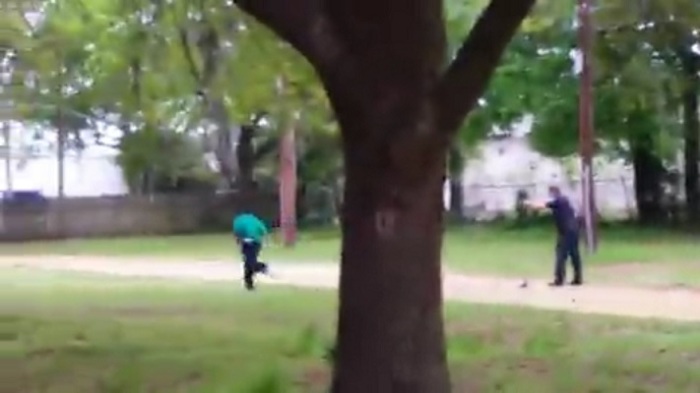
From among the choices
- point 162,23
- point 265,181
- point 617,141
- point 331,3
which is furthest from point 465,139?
point 331,3

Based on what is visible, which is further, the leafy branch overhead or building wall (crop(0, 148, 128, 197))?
building wall (crop(0, 148, 128, 197))

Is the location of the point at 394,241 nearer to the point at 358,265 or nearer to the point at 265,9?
the point at 358,265

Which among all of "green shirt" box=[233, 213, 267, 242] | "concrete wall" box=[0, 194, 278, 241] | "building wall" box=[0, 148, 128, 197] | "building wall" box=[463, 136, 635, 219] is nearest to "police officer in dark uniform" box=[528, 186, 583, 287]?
"green shirt" box=[233, 213, 267, 242]

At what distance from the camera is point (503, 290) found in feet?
77.4

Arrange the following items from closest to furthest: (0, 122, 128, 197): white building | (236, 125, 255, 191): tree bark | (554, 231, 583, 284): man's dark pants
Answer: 1. (554, 231, 583, 284): man's dark pants
2. (236, 125, 255, 191): tree bark
3. (0, 122, 128, 197): white building

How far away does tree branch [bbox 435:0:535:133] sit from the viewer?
838 centimetres

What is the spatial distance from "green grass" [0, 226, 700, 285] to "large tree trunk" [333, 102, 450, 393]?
1602 cm

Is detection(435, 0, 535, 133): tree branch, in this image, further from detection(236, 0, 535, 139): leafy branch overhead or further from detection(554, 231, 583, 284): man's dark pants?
detection(554, 231, 583, 284): man's dark pants

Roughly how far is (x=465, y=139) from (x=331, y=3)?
3772 cm

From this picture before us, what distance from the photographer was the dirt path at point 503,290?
64.4ft

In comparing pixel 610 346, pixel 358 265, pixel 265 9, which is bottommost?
pixel 610 346

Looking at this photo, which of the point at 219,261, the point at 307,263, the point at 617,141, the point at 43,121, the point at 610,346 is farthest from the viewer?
the point at 43,121

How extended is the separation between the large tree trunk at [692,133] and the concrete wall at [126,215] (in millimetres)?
14936

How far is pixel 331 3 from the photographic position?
348 inches
